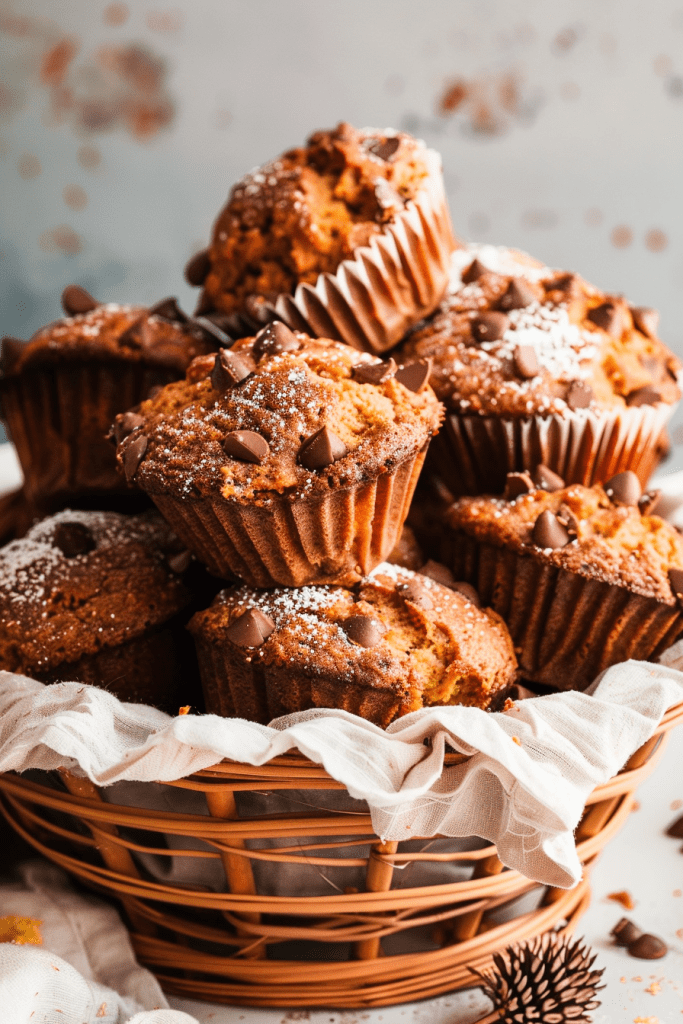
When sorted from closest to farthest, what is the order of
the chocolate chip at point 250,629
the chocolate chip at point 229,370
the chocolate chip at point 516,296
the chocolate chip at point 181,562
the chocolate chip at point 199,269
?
the chocolate chip at point 250,629, the chocolate chip at point 229,370, the chocolate chip at point 181,562, the chocolate chip at point 516,296, the chocolate chip at point 199,269

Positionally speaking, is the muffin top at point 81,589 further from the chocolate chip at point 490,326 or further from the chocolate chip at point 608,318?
the chocolate chip at point 608,318

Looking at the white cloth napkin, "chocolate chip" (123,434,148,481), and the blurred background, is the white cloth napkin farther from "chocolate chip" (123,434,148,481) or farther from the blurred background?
the blurred background

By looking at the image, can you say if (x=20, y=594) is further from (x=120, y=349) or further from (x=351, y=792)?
(x=351, y=792)

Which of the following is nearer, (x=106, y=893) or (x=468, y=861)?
(x=468, y=861)

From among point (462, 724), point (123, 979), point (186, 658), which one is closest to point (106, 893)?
point (123, 979)

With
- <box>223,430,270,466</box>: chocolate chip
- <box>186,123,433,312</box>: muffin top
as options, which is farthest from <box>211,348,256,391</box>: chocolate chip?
<box>186,123,433,312</box>: muffin top

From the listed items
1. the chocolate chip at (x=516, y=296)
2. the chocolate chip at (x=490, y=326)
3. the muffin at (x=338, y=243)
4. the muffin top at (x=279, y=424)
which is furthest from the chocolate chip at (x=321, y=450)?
the chocolate chip at (x=516, y=296)

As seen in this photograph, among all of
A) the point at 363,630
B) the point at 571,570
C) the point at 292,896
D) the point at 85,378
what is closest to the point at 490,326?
the point at 571,570
